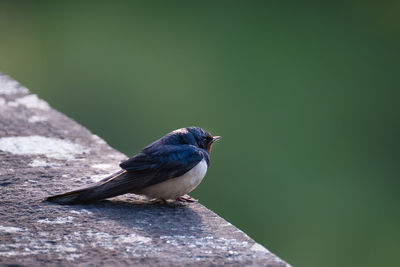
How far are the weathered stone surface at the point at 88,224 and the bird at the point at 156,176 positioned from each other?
6 cm

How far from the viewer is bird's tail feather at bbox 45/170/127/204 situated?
307cm

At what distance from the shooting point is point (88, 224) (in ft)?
9.27

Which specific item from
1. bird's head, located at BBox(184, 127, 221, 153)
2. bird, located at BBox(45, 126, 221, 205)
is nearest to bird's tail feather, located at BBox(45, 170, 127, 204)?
bird, located at BBox(45, 126, 221, 205)

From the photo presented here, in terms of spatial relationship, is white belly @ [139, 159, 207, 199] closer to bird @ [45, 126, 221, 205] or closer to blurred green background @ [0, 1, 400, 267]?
bird @ [45, 126, 221, 205]

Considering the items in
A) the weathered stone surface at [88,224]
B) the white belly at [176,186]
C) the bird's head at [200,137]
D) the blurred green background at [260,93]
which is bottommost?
the blurred green background at [260,93]

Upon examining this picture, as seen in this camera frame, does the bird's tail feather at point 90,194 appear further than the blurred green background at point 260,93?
No

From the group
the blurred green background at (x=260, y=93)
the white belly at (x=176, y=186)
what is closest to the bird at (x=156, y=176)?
the white belly at (x=176, y=186)

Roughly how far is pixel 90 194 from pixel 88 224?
280 millimetres

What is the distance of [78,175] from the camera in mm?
3523

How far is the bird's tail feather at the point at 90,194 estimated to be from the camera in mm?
3068

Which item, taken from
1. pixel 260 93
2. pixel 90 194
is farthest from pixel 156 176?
pixel 260 93

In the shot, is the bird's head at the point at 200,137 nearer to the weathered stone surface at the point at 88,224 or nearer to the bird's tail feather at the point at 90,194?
the weathered stone surface at the point at 88,224

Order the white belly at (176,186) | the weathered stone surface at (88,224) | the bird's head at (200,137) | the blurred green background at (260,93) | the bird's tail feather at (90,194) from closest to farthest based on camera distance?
the weathered stone surface at (88,224)
the bird's tail feather at (90,194)
the white belly at (176,186)
the bird's head at (200,137)
the blurred green background at (260,93)

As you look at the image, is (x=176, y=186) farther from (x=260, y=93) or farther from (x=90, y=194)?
(x=260, y=93)
